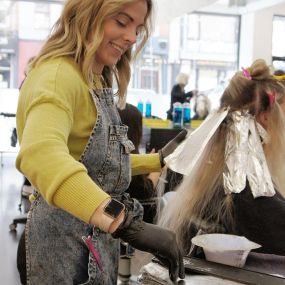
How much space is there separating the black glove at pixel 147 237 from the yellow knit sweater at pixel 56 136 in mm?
75

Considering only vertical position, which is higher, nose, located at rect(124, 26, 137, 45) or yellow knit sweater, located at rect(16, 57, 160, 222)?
nose, located at rect(124, 26, 137, 45)

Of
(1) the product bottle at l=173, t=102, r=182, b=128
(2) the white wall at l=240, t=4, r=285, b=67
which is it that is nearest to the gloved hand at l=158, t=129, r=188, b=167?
(1) the product bottle at l=173, t=102, r=182, b=128

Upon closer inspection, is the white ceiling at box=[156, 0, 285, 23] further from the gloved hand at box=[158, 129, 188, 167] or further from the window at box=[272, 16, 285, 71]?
the gloved hand at box=[158, 129, 188, 167]

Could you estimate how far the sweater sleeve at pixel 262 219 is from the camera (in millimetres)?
1434

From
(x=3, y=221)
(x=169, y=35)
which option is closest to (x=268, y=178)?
(x=3, y=221)

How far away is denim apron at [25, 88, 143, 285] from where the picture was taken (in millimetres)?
1013

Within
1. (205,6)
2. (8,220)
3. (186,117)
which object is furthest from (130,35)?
(205,6)

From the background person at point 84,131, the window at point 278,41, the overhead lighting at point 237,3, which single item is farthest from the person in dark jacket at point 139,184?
the window at point 278,41

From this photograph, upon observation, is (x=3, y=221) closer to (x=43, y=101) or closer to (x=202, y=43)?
(x=43, y=101)

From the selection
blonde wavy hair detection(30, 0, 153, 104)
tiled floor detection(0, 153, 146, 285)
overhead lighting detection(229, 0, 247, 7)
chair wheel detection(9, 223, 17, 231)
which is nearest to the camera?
blonde wavy hair detection(30, 0, 153, 104)

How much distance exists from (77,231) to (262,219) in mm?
703

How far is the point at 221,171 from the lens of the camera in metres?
1.56

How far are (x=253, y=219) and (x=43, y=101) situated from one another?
0.92 meters

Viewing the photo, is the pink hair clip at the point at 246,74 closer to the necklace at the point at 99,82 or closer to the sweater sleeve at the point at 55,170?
the necklace at the point at 99,82
